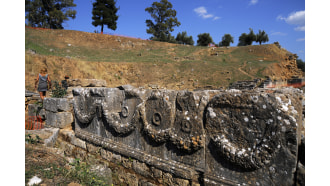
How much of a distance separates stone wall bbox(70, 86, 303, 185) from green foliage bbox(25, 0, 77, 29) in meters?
32.3

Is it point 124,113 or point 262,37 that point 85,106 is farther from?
point 262,37

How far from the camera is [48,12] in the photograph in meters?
29.4

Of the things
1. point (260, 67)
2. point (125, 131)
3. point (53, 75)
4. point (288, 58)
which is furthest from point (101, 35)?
point (125, 131)

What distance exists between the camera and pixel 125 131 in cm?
315

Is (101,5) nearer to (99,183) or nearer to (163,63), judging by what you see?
(163,63)

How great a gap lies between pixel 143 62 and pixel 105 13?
17159mm

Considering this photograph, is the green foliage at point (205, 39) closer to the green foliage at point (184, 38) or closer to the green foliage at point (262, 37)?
the green foliage at point (184, 38)

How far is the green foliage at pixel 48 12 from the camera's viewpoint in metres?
28.5

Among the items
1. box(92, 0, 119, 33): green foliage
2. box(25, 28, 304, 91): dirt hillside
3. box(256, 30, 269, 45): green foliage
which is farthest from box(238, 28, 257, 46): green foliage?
box(92, 0, 119, 33): green foliage

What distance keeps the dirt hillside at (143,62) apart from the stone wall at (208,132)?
9.98 m

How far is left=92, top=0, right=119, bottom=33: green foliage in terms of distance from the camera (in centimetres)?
3036

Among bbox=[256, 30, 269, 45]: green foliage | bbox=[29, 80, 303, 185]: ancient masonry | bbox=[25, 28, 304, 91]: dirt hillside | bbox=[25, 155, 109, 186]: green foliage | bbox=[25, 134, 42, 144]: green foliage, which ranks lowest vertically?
bbox=[25, 155, 109, 186]: green foliage

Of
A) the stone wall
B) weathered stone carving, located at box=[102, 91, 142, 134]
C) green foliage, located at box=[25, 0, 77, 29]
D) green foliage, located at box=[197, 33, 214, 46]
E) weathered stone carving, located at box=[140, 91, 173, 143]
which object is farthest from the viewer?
green foliage, located at box=[197, 33, 214, 46]

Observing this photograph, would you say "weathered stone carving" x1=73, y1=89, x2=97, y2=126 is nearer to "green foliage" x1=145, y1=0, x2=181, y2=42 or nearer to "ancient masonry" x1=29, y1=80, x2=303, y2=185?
"ancient masonry" x1=29, y1=80, x2=303, y2=185
